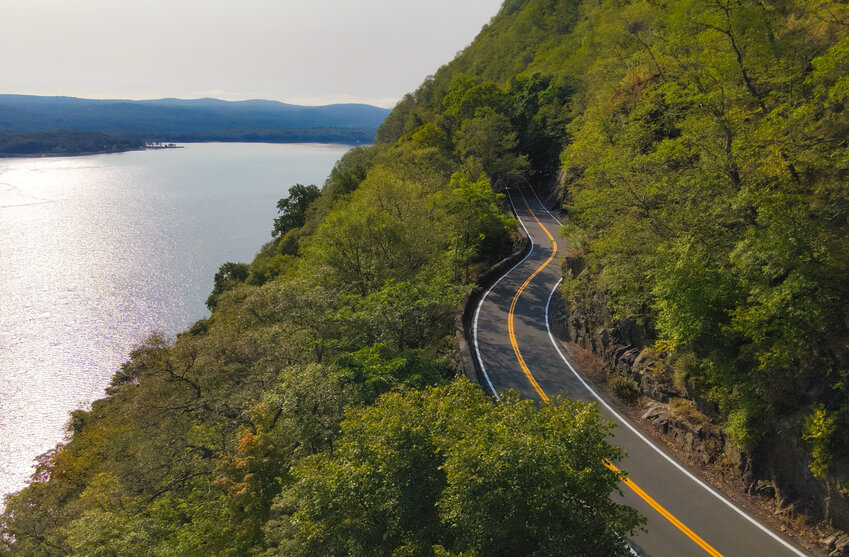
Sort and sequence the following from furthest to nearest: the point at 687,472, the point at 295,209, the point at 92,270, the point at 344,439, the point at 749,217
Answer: the point at 295,209 → the point at 92,270 → the point at 687,472 → the point at 749,217 → the point at 344,439

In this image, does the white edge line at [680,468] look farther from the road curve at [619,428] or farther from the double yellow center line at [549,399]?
the double yellow center line at [549,399]

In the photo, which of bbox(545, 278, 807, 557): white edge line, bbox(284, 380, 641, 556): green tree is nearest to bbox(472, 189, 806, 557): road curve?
bbox(545, 278, 807, 557): white edge line

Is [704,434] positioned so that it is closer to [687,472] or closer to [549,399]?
[687,472]

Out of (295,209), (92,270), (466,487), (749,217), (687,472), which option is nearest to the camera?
(466,487)

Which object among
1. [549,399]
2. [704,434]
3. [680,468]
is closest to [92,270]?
[549,399]

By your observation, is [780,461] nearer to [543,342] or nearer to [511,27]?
[543,342]

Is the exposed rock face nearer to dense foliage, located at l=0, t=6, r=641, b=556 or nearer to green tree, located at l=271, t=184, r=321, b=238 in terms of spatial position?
dense foliage, located at l=0, t=6, r=641, b=556

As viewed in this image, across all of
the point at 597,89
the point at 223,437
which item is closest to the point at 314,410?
the point at 223,437
